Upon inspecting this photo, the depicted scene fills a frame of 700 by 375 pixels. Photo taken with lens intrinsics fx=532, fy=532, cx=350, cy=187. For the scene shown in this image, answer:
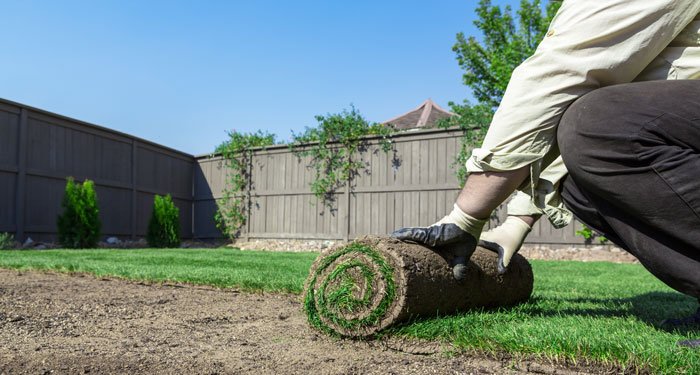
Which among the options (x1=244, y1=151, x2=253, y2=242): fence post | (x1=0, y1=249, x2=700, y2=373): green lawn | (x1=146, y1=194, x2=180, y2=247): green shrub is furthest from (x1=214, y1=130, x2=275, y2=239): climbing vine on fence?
(x1=0, y1=249, x2=700, y2=373): green lawn

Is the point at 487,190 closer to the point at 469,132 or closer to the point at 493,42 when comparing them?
the point at 469,132

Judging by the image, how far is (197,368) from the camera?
1.65 m

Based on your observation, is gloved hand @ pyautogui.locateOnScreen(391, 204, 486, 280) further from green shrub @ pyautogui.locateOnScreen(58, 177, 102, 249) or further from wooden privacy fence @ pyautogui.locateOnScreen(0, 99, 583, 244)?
green shrub @ pyautogui.locateOnScreen(58, 177, 102, 249)

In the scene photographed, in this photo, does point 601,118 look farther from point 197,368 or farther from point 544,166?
point 197,368

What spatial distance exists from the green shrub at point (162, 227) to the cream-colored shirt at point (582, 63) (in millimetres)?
11217

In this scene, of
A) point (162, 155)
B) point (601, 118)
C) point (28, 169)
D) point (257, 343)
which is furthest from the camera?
point (162, 155)

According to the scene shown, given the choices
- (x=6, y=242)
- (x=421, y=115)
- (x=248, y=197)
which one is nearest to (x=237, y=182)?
(x=248, y=197)

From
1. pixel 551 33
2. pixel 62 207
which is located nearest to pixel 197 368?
pixel 551 33

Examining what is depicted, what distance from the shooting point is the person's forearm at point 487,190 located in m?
1.83

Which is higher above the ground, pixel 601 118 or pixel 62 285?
pixel 601 118

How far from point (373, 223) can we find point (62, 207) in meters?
6.34

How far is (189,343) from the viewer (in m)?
2.00

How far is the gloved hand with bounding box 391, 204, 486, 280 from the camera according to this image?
199cm

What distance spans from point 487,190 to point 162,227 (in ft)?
36.9
